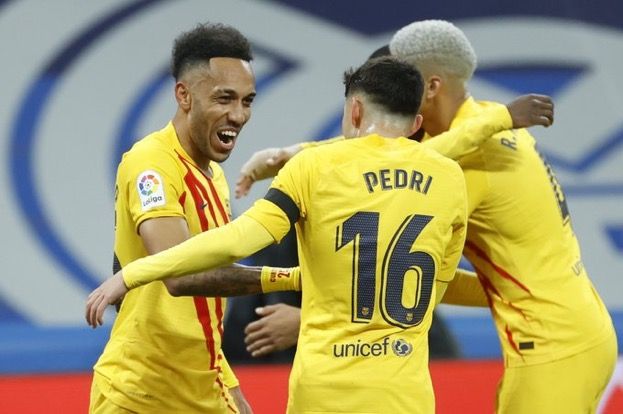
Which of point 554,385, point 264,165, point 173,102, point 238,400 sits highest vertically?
point 173,102

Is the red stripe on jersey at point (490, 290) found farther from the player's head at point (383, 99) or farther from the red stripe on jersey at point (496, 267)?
the player's head at point (383, 99)

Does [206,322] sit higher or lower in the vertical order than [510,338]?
higher

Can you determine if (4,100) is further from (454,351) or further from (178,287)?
(178,287)

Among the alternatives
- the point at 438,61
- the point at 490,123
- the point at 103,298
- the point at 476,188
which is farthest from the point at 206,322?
the point at 438,61

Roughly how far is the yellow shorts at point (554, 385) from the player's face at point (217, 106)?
1.24 metres

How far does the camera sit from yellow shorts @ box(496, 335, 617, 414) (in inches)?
173

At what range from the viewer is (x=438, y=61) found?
461 centimetres

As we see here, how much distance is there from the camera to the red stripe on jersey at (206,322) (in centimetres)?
411

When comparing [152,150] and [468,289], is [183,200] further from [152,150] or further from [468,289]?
[468,289]

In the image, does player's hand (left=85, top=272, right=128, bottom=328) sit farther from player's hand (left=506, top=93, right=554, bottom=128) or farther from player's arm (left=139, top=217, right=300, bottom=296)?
player's hand (left=506, top=93, right=554, bottom=128)

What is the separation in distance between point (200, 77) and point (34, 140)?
14.5 feet

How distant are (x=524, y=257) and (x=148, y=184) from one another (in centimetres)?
130

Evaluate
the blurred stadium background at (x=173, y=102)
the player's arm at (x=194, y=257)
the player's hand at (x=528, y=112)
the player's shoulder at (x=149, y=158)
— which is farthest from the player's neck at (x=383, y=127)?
the blurred stadium background at (x=173, y=102)

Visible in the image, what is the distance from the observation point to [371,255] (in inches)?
142
